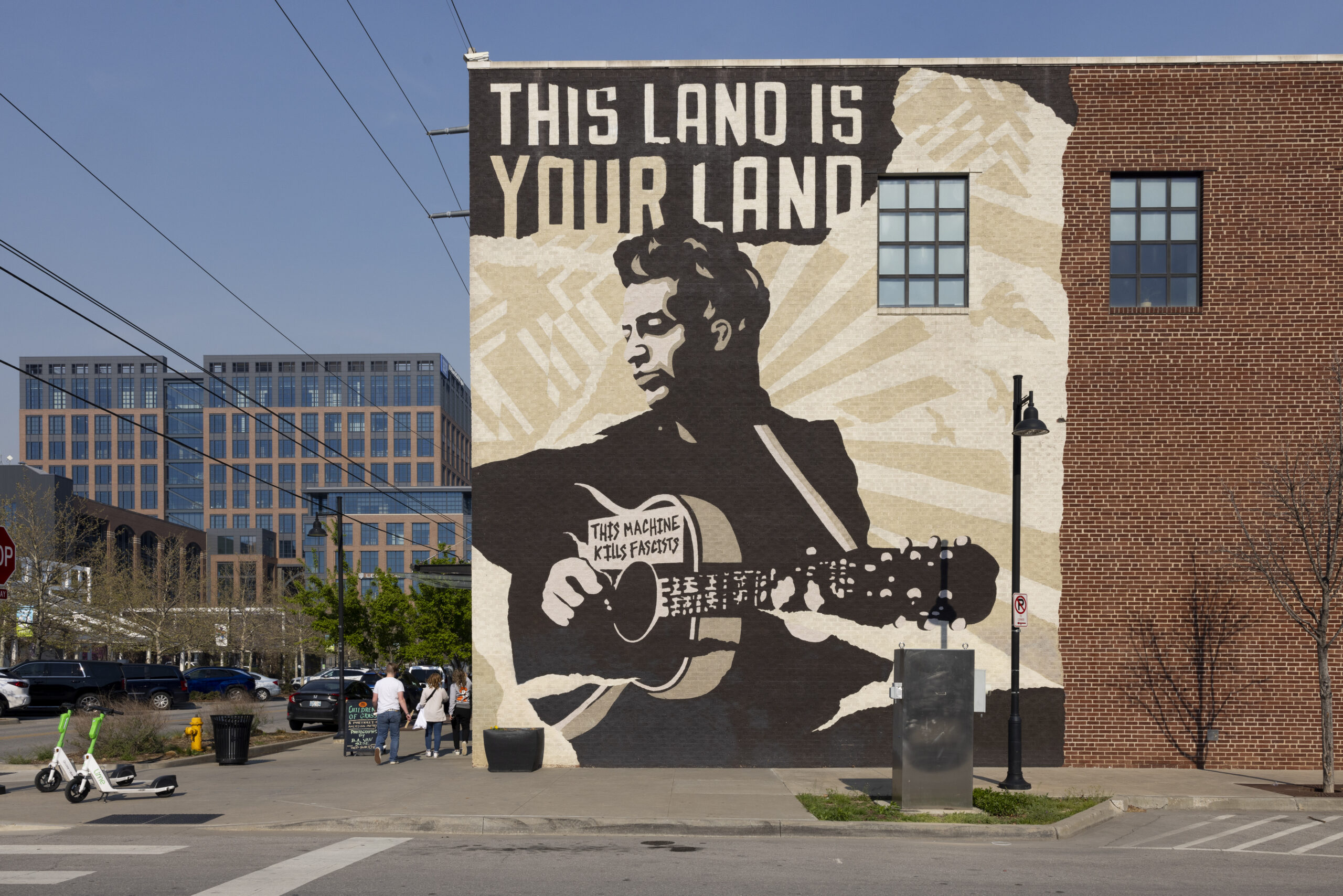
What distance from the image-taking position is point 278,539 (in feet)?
448

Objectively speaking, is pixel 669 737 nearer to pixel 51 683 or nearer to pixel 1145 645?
pixel 1145 645

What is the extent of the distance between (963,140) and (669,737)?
37.3ft

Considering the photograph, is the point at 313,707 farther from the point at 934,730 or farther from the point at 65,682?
the point at 934,730

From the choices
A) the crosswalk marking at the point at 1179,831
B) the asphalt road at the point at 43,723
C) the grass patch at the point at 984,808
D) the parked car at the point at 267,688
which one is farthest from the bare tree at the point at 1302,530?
the parked car at the point at 267,688

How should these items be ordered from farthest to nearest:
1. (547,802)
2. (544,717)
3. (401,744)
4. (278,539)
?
(278,539) < (401,744) < (544,717) < (547,802)

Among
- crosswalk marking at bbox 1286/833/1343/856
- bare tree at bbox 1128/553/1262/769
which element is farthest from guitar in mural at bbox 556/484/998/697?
crosswalk marking at bbox 1286/833/1343/856

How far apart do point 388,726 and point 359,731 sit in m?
2.38

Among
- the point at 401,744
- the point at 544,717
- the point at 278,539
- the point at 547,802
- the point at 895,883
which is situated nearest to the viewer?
the point at 895,883

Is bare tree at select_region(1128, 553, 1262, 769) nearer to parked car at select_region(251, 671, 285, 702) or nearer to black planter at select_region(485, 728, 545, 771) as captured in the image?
black planter at select_region(485, 728, 545, 771)

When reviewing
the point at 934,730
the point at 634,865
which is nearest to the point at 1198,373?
the point at 934,730

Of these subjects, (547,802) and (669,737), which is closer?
(547,802)

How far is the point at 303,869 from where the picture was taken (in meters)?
10.2

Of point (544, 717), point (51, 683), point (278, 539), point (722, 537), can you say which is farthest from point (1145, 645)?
point (278, 539)

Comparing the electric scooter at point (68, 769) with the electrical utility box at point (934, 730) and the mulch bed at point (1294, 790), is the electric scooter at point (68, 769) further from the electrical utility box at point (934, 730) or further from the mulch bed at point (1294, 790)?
the mulch bed at point (1294, 790)
